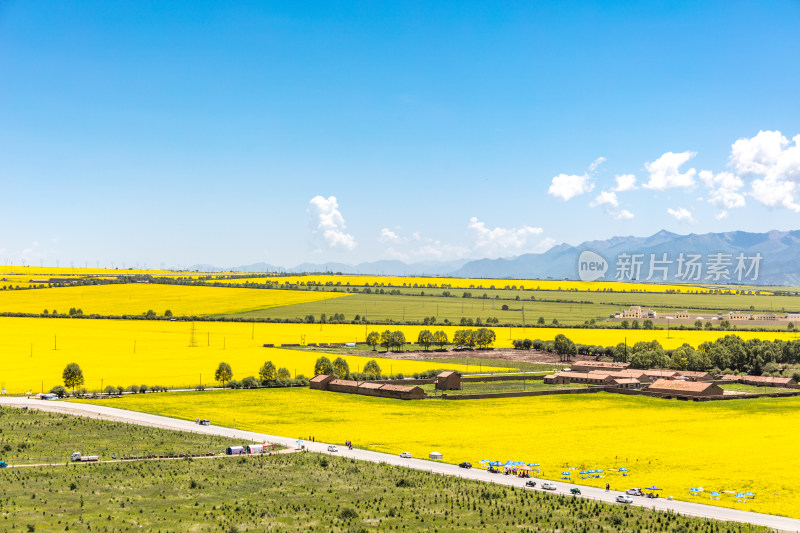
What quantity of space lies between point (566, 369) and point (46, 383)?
6888cm

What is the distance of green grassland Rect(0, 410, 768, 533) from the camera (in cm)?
4159

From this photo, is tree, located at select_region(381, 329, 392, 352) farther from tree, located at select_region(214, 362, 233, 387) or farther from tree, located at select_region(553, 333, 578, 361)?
tree, located at select_region(214, 362, 233, 387)

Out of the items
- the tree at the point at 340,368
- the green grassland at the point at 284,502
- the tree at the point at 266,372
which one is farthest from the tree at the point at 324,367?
the green grassland at the point at 284,502

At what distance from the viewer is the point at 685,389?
307ft

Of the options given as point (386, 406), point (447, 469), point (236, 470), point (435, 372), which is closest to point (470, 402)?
point (386, 406)

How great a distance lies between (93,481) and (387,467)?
18.4 metres

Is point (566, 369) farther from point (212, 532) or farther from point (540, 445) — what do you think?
point (212, 532)

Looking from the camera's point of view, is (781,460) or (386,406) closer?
(781,460)

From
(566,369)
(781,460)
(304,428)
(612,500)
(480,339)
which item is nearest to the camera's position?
(612,500)

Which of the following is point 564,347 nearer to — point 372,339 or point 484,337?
point 484,337

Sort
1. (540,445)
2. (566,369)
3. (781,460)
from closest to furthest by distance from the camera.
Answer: (781,460)
(540,445)
(566,369)

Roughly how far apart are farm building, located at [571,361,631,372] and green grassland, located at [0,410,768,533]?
6550 centimetres

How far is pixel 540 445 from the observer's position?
2469 inches

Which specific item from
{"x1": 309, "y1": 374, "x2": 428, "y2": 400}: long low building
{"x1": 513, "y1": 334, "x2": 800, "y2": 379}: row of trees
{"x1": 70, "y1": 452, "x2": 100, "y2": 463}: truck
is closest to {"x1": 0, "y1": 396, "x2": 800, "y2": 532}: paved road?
{"x1": 70, "y1": 452, "x2": 100, "y2": 463}: truck
